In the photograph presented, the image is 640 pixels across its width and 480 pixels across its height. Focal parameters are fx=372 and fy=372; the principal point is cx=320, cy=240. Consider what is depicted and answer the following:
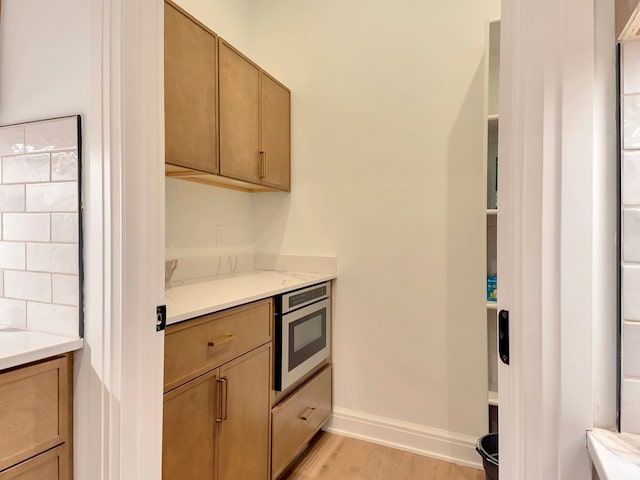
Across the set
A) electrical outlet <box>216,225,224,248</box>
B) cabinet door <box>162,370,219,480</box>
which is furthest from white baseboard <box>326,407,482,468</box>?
electrical outlet <box>216,225,224,248</box>

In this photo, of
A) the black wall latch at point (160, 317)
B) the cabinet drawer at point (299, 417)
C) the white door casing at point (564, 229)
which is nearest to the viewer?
the white door casing at point (564, 229)

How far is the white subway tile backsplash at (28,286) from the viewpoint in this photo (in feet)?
3.28

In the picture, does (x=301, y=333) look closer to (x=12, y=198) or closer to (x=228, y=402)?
(x=228, y=402)

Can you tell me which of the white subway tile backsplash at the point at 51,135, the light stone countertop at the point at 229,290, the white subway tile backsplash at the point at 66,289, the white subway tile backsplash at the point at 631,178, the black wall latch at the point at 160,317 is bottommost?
the light stone countertop at the point at 229,290

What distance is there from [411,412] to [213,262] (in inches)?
58.1

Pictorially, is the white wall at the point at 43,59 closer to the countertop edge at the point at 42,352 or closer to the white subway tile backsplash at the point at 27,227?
the white subway tile backsplash at the point at 27,227

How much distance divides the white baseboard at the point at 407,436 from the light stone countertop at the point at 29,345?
5.92 ft

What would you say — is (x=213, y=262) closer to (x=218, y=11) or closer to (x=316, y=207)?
(x=316, y=207)

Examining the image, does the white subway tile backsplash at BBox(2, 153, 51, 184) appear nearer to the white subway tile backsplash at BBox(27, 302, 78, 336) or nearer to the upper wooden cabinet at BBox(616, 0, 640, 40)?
the white subway tile backsplash at BBox(27, 302, 78, 336)

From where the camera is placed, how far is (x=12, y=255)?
1.06 metres

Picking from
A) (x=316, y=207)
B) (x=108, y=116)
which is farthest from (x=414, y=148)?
(x=108, y=116)

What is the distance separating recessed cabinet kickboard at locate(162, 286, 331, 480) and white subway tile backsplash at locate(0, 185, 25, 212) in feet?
1.80

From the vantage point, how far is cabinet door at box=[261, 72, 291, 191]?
2193 millimetres

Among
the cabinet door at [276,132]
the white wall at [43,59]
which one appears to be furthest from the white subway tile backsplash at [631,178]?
the cabinet door at [276,132]
